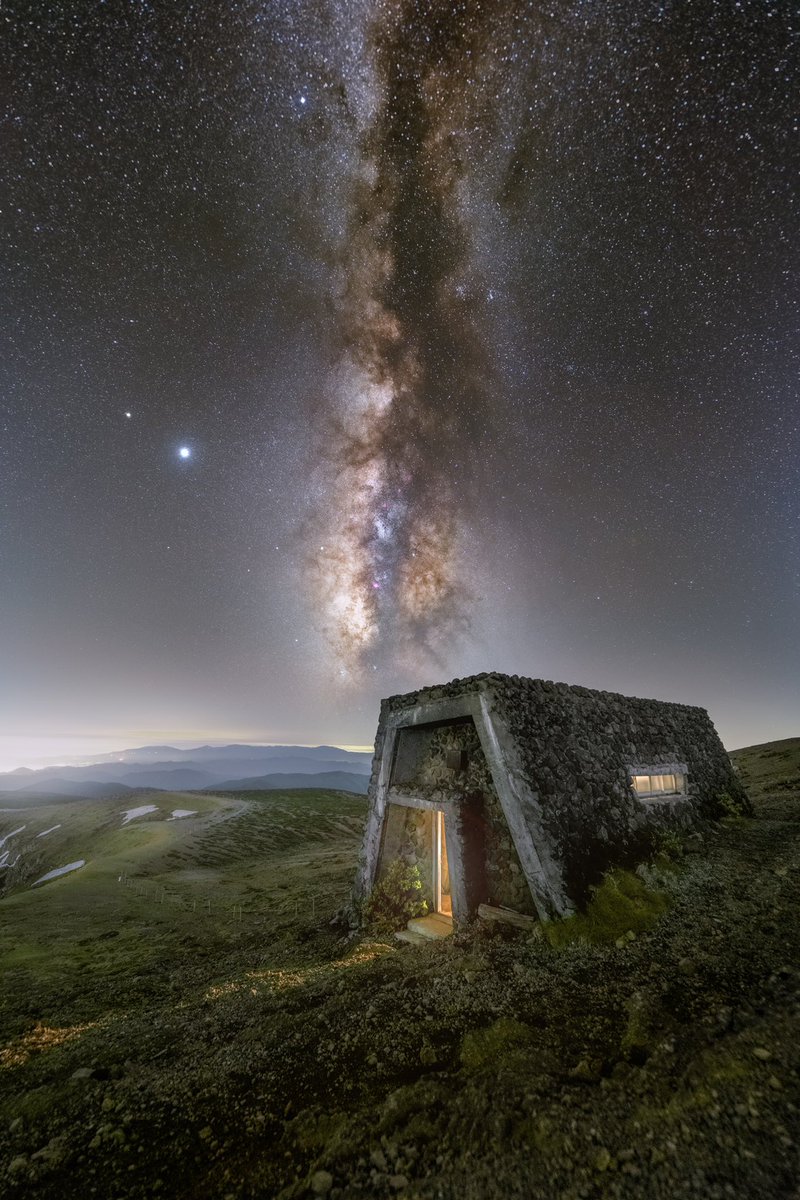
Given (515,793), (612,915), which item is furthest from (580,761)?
(612,915)

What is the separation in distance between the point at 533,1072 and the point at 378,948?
5457mm

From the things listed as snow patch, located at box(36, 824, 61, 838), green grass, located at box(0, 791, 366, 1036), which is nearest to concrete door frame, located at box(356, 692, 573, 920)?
green grass, located at box(0, 791, 366, 1036)

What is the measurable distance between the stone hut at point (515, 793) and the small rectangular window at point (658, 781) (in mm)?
39

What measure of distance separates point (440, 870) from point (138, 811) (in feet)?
122

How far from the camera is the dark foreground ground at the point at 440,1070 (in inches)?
119

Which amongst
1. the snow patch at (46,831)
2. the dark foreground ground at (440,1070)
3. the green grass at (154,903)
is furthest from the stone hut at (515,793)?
the snow patch at (46,831)

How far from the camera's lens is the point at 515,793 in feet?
26.1

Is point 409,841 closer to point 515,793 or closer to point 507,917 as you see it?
point 507,917

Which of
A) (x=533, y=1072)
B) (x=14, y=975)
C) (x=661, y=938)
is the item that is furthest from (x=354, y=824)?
(x=533, y=1072)

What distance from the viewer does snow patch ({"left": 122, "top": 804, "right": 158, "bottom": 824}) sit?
115ft

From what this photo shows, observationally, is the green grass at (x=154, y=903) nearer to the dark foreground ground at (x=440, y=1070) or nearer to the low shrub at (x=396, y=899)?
the dark foreground ground at (x=440, y=1070)

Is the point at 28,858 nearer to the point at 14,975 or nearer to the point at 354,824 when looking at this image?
the point at 354,824

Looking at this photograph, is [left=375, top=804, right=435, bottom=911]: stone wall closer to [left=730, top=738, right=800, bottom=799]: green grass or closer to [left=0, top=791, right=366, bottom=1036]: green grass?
[left=0, top=791, right=366, bottom=1036]: green grass

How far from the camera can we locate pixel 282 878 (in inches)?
727
